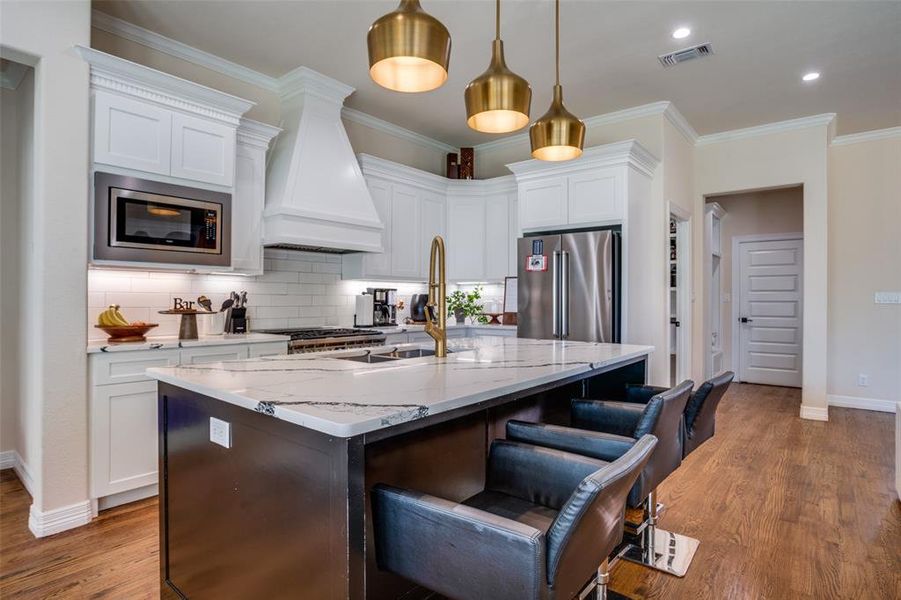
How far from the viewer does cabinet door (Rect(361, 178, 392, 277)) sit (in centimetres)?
462

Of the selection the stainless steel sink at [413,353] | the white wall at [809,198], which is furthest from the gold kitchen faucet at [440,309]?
the white wall at [809,198]

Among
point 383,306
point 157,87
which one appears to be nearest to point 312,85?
point 157,87

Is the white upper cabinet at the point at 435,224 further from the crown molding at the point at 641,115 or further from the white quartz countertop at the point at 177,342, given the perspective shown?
the white quartz countertop at the point at 177,342

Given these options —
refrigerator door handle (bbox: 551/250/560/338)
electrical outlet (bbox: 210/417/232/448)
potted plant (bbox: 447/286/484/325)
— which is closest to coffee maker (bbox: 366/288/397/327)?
potted plant (bbox: 447/286/484/325)

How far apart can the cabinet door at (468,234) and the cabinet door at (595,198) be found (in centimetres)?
130

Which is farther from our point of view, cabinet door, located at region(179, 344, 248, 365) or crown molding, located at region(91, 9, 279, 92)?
crown molding, located at region(91, 9, 279, 92)

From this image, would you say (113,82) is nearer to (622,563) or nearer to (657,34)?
(657,34)

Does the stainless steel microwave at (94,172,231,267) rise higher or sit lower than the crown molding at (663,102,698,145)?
lower

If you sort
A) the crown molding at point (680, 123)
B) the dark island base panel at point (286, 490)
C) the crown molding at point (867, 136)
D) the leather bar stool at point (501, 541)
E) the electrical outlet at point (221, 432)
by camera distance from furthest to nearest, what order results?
the crown molding at point (867, 136) → the crown molding at point (680, 123) → the electrical outlet at point (221, 432) → the dark island base panel at point (286, 490) → the leather bar stool at point (501, 541)

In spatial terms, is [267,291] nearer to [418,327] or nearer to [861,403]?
[418,327]

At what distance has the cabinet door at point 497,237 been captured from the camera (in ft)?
17.5

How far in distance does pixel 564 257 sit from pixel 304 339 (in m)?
2.22

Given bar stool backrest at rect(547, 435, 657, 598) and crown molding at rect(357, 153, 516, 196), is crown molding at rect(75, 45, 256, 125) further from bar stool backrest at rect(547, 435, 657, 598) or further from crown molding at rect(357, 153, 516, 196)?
bar stool backrest at rect(547, 435, 657, 598)

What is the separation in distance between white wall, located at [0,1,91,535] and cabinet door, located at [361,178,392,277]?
7.54 feet
